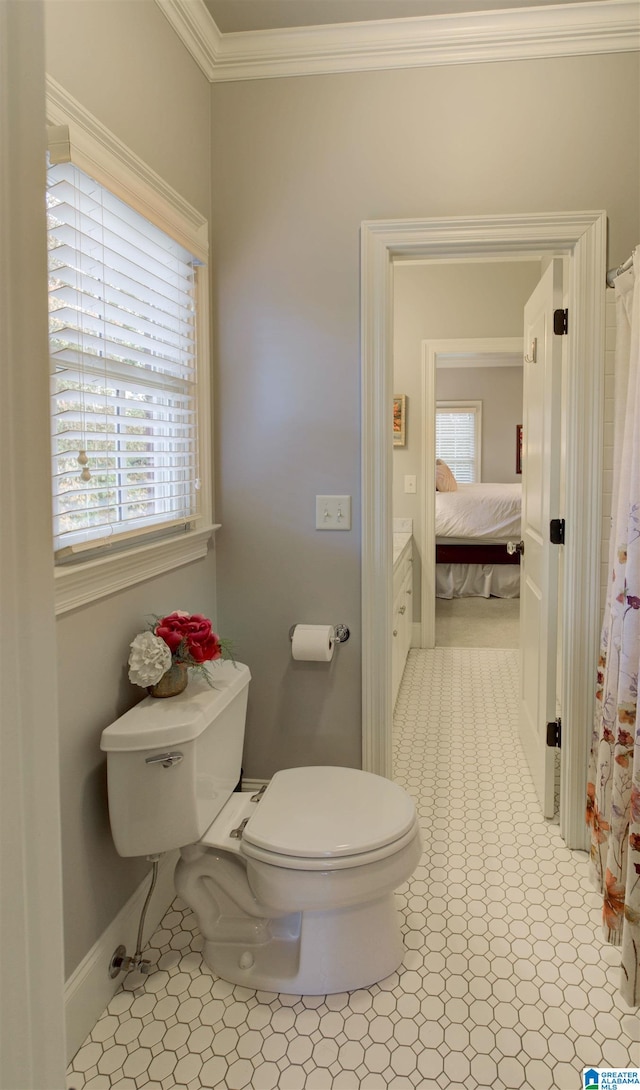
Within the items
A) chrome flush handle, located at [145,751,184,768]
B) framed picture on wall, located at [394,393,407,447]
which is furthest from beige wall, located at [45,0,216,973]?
framed picture on wall, located at [394,393,407,447]

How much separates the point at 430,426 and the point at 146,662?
3241 mm

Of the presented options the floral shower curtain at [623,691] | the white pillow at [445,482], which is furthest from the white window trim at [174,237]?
the white pillow at [445,482]

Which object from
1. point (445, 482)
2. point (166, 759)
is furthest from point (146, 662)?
point (445, 482)

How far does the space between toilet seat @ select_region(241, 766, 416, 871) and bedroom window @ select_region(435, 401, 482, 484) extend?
760 cm

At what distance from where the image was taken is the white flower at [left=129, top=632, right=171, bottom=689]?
1.53m

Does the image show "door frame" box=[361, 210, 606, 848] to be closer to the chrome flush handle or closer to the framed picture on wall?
the chrome flush handle

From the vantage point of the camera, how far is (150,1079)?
52.7 inches

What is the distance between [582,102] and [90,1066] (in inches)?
110

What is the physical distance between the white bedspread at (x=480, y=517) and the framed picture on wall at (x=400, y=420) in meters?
1.85

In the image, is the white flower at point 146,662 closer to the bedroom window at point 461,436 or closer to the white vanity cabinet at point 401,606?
the white vanity cabinet at point 401,606

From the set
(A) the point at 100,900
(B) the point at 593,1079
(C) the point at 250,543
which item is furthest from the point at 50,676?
(C) the point at 250,543

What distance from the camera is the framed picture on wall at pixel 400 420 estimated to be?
4320 mm

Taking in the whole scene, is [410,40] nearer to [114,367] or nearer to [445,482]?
[114,367]

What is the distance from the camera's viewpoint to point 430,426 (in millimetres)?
4367
